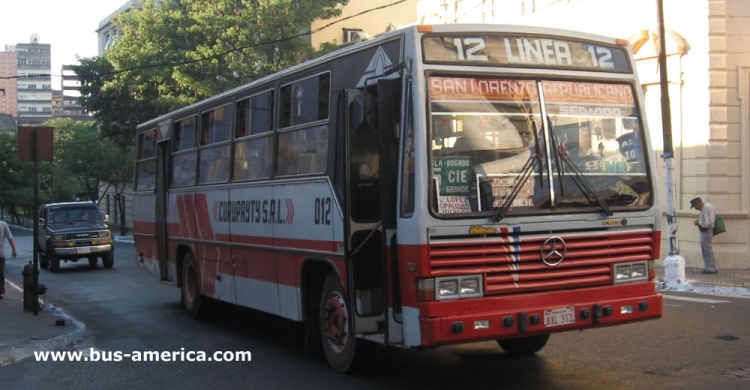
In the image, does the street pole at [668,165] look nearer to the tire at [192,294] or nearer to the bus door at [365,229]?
the tire at [192,294]

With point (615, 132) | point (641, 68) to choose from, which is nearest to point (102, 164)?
point (641, 68)

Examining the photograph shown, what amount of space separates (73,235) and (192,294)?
1294cm

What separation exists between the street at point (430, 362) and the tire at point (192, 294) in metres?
0.27

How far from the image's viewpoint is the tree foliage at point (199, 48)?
3052 cm

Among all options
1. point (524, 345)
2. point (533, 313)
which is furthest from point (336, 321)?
point (533, 313)

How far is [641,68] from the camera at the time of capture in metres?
21.2

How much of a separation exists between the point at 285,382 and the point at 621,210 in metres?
3.54

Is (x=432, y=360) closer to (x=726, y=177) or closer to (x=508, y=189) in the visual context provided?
(x=508, y=189)

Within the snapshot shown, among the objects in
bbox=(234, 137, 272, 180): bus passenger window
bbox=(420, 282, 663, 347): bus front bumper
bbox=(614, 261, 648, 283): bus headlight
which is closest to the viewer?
bbox=(420, 282, 663, 347): bus front bumper

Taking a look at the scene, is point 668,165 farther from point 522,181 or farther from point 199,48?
point 199,48

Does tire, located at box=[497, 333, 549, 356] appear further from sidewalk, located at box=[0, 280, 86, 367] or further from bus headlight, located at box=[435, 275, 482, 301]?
sidewalk, located at box=[0, 280, 86, 367]

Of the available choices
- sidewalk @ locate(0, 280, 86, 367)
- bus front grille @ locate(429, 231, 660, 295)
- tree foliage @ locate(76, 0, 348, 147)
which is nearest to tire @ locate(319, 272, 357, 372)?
bus front grille @ locate(429, 231, 660, 295)

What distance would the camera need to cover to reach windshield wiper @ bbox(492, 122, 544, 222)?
22.7 feet

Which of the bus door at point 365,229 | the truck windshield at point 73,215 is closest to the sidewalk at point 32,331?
the bus door at point 365,229
